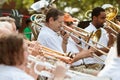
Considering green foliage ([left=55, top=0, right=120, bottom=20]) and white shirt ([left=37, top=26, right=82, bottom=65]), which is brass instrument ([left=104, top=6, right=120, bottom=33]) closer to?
white shirt ([left=37, top=26, right=82, bottom=65])

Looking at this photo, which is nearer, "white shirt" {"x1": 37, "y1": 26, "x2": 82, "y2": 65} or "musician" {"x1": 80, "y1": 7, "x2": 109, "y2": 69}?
"white shirt" {"x1": 37, "y1": 26, "x2": 82, "y2": 65}

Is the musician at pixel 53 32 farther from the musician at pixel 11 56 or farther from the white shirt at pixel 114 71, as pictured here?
the musician at pixel 11 56

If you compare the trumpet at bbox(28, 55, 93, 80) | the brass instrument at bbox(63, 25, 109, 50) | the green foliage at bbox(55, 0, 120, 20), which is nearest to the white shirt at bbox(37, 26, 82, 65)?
the brass instrument at bbox(63, 25, 109, 50)

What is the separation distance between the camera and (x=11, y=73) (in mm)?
4152

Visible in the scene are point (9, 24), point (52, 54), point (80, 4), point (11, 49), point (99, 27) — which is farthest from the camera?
point (80, 4)

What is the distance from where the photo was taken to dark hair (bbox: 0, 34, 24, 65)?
414 centimetres

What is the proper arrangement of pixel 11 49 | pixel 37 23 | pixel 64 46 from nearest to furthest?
pixel 11 49
pixel 64 46
pixel 37 23

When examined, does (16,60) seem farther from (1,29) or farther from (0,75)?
(1,29)

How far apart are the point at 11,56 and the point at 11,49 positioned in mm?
56

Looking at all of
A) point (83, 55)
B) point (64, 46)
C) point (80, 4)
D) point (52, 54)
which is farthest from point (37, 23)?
point (80, 4)

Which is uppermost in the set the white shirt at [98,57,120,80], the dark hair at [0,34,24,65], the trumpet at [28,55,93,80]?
the dark hair at [0,34,24,65]

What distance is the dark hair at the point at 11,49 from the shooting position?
4.14m

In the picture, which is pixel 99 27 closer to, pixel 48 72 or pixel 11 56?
pixel 48 72

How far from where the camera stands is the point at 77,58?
302 inches
